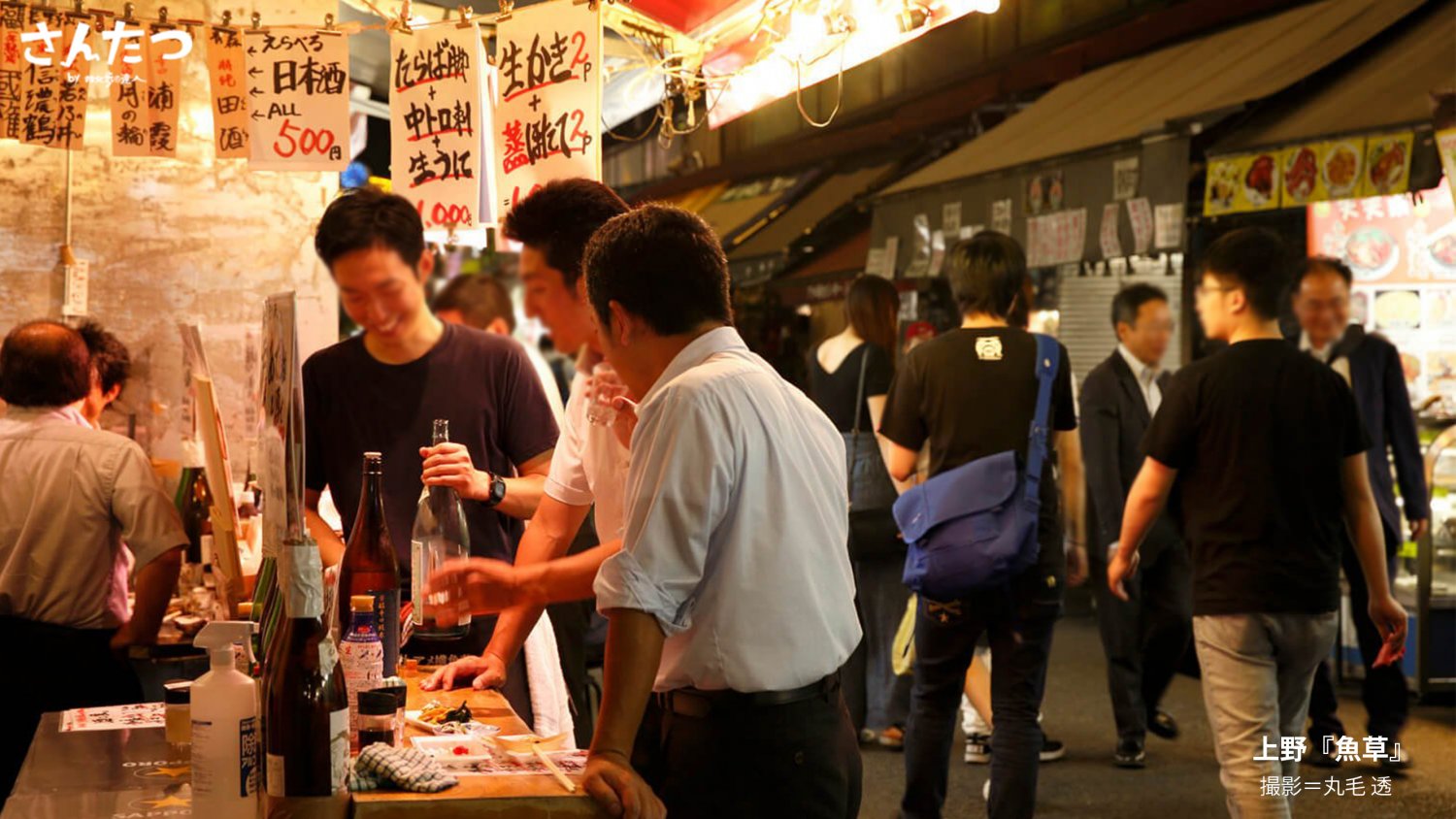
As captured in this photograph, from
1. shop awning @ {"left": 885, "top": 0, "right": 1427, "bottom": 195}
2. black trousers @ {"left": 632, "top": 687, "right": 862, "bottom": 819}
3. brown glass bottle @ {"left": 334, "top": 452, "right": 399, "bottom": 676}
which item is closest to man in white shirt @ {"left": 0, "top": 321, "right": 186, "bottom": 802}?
brown glass bottle @ {"left": 334, "top": 452, "right": 399, "bottom": 676}

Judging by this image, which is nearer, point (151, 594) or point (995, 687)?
point (151, 594)

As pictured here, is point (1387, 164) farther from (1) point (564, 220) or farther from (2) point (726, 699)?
(2) point (726, 699)

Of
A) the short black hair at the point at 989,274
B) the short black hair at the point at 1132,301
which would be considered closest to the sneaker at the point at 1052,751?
the short black hair at the point at 1132,301

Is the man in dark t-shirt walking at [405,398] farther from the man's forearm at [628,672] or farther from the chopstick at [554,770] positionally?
the man's forearm at [628,672]

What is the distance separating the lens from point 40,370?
4824mm

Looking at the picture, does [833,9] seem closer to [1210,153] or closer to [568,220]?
[568,220]

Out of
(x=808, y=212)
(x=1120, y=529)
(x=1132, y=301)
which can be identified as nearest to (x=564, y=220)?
(x=1120, y=529)

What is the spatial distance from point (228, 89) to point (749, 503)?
10.6 feet

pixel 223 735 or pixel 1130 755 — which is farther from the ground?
pixel 223 735

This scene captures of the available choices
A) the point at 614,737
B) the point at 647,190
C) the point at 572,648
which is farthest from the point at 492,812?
the point at 647,190

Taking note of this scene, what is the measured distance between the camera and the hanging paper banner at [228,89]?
192 inches

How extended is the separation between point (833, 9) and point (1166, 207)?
178 inches

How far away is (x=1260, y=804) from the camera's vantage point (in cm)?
449

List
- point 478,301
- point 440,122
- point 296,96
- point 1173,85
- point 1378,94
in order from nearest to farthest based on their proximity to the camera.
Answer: point 440,122
point 296,96
point 1378,94
point 478,301
point 1173,85
